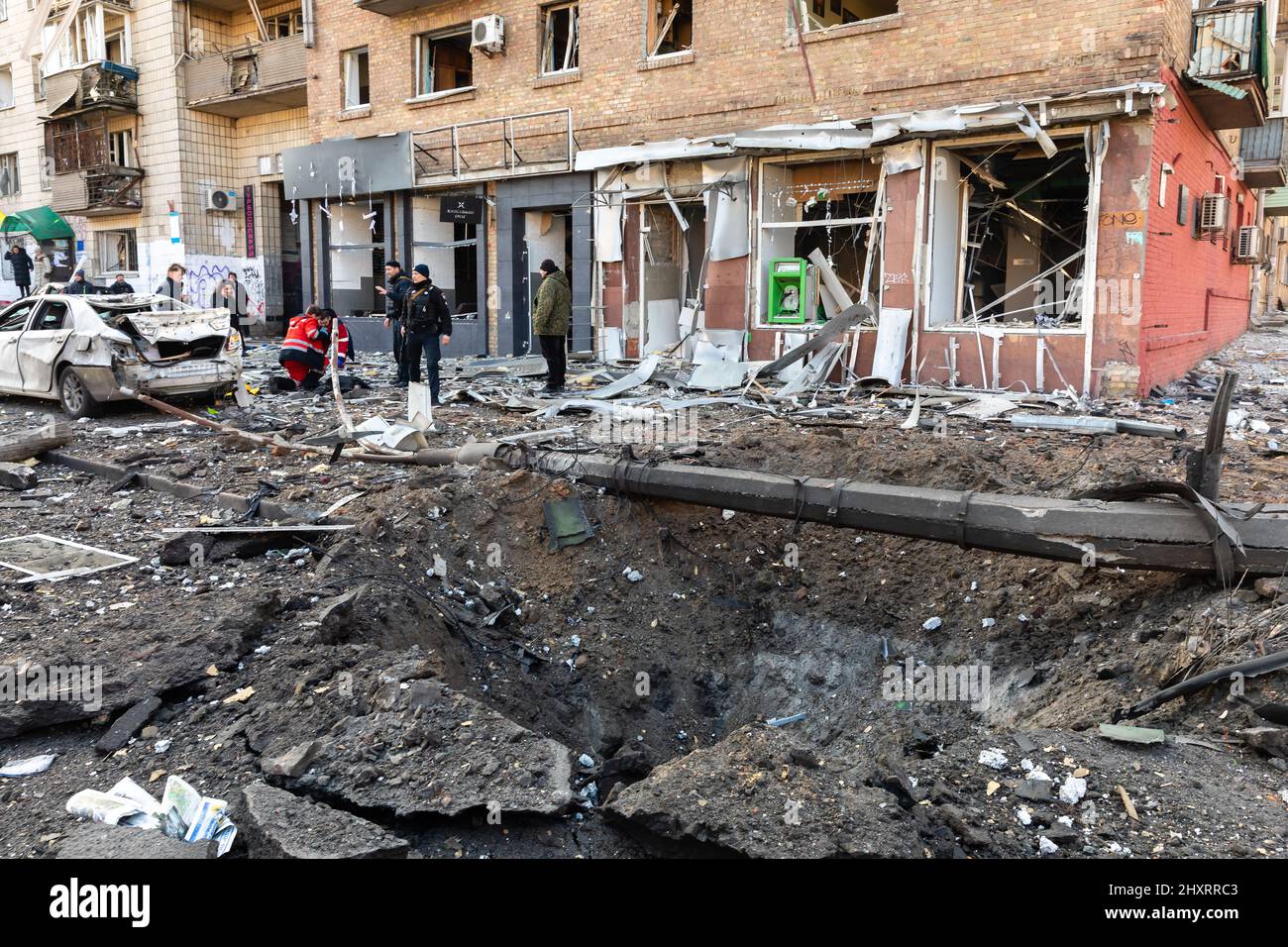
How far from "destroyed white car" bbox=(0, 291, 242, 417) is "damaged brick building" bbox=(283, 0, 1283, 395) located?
23.2 ft

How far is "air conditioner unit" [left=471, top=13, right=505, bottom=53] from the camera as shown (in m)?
17.6

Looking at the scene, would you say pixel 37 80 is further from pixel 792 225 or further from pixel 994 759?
pixel 994 759

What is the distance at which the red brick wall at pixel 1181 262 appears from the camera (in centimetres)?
1218

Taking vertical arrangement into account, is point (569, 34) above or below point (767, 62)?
above

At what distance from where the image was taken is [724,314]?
15.4 meters

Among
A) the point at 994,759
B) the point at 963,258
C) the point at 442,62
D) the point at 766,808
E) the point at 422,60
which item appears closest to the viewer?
the point at 766,808

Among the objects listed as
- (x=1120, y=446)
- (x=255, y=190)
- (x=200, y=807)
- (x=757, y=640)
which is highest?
(x=255, y=190)

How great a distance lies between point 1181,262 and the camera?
562 inches

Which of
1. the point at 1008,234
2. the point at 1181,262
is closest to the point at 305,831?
the point at 1008,234

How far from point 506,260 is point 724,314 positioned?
5455mm

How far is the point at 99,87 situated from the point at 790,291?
22081 mm

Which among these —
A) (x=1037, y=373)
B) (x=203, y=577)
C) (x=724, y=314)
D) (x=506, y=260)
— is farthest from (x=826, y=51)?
(x=203, y=577)

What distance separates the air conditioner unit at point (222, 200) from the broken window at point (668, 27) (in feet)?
50.6
